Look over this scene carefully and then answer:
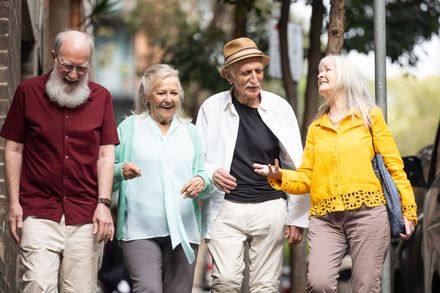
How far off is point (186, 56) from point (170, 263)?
11.5 meters

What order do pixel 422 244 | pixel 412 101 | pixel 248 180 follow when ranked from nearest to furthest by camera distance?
pixel 248 180 < pixel 422 244 < pixel 412 101

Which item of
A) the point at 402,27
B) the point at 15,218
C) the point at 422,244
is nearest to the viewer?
the point at 15,218

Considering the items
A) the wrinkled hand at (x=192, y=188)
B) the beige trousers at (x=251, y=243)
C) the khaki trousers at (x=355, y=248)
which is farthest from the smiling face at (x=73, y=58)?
the khaki trousers at (x=355, y=248)

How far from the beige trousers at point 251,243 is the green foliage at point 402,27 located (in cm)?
839

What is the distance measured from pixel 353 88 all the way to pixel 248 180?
1.05 metres

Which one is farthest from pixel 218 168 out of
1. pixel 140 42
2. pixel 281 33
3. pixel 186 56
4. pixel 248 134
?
pixel 140 42

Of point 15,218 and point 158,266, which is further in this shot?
point 158,266

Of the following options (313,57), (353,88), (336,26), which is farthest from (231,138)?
(313,57)

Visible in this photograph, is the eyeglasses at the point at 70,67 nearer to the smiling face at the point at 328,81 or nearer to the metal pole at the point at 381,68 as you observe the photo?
the smiling face at the point at 328,81

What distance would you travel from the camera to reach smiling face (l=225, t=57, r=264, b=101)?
876 cm

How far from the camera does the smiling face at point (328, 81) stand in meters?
8.22

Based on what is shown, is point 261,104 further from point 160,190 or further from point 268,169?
point 160,190

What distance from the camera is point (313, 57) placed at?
12.8 m

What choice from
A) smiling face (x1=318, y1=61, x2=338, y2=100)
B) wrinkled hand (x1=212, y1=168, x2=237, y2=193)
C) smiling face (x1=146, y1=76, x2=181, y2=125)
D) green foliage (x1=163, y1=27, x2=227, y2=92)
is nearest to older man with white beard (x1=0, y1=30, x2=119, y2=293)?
smiling face (x1=146, y1=76, x2=181, y2=125)
